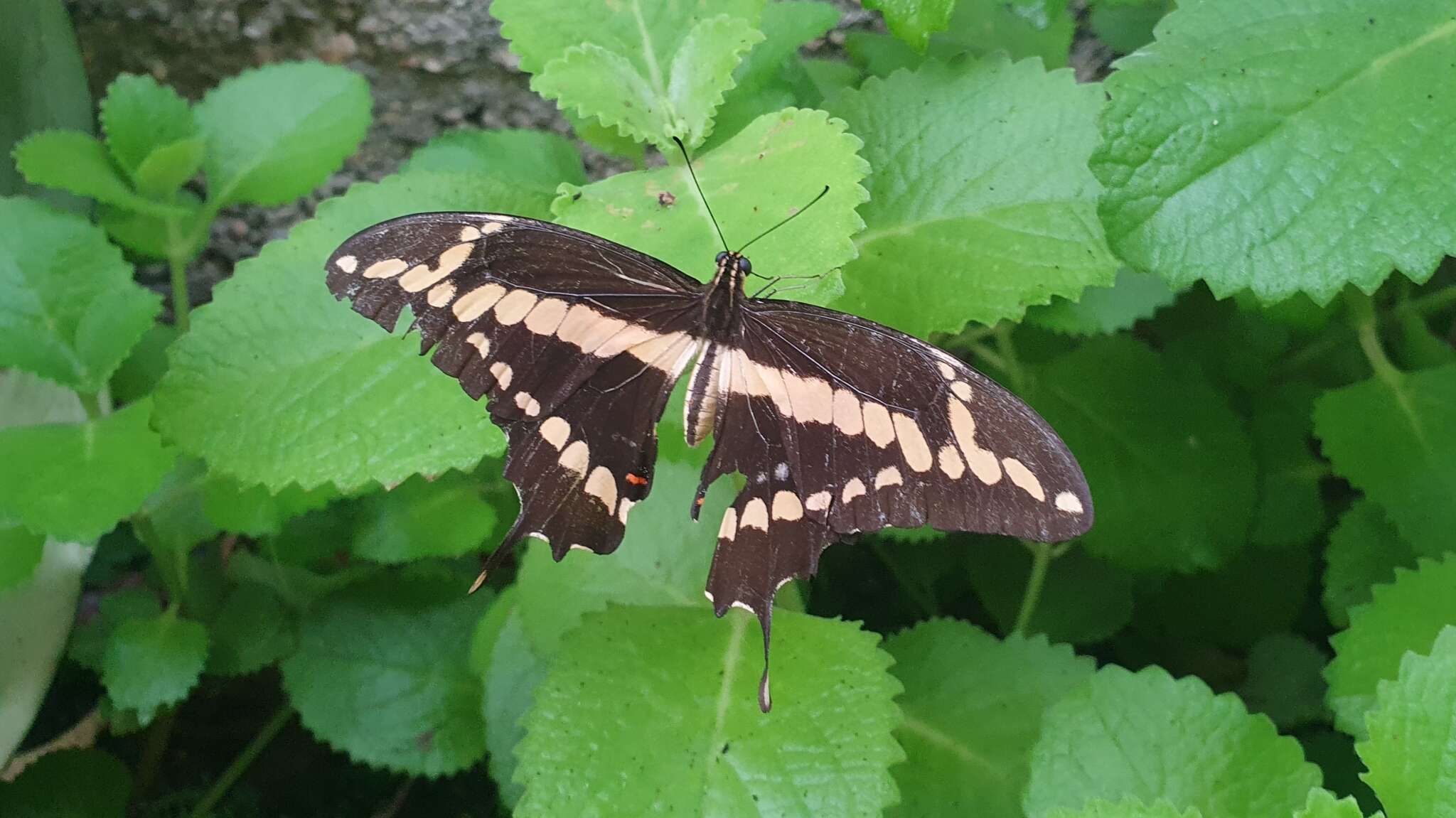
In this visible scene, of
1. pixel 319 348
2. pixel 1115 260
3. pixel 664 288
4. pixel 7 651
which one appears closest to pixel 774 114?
pixel 664 288

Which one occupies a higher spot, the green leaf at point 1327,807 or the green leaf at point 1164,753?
the green leaf at point 1327,807

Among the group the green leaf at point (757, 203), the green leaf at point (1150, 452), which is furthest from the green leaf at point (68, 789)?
the green leaf at point (1150, 452)

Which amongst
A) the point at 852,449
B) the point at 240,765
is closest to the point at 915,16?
the point at 852,449

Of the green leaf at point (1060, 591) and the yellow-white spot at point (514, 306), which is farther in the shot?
the green leaf at point (1060, 591)

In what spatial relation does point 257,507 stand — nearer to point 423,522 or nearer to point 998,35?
point 423,522

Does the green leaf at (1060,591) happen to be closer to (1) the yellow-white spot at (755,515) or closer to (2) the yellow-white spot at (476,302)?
(1) the yellow-white spot at (755,515)

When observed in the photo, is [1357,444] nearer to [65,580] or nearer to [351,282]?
[351,282]
